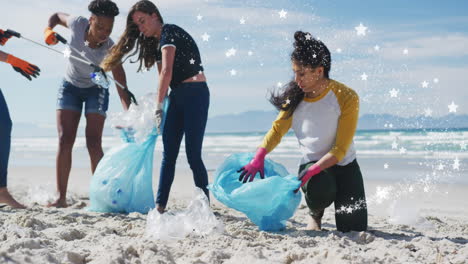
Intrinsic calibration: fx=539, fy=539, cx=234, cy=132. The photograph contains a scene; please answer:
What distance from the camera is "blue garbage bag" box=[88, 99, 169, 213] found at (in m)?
3.72

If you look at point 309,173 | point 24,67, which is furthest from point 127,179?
point 309,173

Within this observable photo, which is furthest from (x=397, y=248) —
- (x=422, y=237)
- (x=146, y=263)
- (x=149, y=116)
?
(x=149, y=116)

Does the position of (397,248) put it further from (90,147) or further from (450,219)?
(90,147)

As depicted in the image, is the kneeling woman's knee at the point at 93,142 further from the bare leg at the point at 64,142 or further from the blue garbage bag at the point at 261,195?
the blue garbage bag at the point at 261,195

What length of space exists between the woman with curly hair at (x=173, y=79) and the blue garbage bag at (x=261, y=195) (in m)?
Result: 0.39

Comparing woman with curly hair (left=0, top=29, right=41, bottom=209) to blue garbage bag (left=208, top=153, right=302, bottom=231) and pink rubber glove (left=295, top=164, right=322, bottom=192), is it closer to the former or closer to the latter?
blue garbage bag (left=208, top=153, right=302, bottom=231)

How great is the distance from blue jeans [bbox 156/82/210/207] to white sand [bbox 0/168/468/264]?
0.37 meters

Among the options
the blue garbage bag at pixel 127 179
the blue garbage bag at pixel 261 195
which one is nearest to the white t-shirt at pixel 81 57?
the blue garbage bag at pixel 127 179

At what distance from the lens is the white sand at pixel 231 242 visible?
2.26 metres

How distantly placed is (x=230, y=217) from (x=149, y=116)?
892mm

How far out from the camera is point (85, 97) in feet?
13.0

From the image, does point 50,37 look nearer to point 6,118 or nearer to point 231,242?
point 6,118

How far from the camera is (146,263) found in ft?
7.10

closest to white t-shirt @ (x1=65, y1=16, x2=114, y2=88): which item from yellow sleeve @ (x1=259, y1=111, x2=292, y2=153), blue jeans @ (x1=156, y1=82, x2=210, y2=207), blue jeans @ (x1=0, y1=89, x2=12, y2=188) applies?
blue jeans @ (x1=0, y1=89, x2=12, y2=188)
